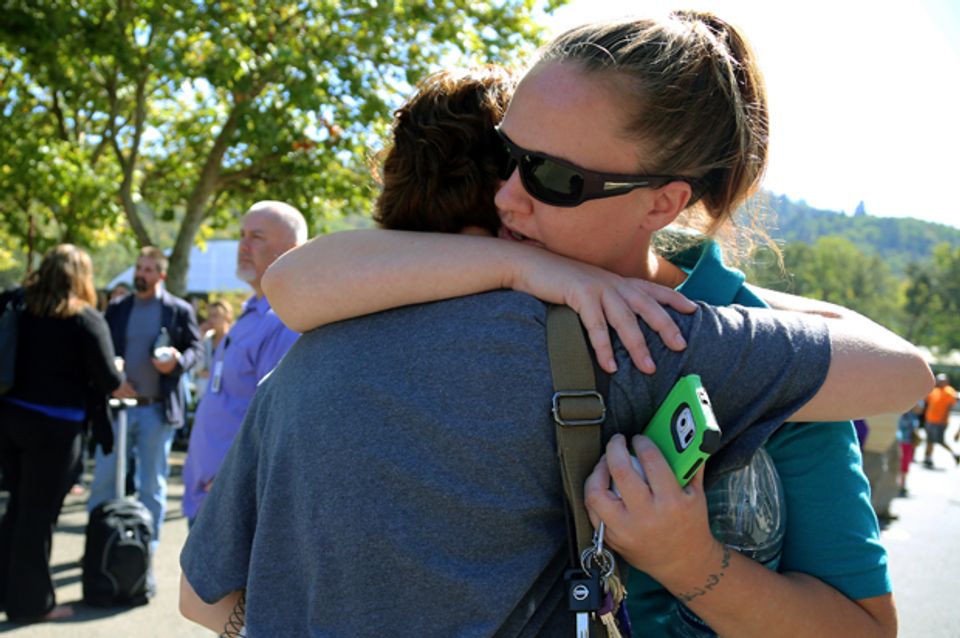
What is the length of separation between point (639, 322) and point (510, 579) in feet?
1.23

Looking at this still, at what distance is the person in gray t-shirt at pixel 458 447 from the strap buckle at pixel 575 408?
23 mm

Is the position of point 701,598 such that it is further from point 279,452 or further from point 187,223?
point 187,223

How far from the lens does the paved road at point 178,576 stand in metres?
5.47

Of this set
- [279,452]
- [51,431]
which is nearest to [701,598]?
[279,452]

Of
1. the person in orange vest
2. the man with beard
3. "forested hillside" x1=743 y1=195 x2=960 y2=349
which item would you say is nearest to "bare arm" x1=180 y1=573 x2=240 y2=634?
the man with beard

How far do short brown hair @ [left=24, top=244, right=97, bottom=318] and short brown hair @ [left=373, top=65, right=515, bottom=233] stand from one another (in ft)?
15.2

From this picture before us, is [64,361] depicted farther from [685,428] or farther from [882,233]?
[882,233]

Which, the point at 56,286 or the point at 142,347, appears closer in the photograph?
the point at 56,286

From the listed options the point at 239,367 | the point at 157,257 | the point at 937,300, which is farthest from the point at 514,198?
the point at 937,300

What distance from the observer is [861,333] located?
1.34m

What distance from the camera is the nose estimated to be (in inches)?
53.2

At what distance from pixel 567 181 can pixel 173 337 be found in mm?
6317

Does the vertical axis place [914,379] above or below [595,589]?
above

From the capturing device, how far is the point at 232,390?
443 centimetres
